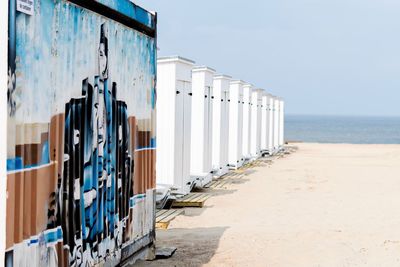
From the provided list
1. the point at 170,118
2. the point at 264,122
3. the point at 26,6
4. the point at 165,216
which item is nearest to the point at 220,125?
the point at 170,118

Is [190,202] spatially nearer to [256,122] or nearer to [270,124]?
[256,122]

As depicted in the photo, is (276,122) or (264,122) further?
(276,122)

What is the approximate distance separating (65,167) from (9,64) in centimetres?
116

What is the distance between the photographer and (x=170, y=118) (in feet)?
39.1

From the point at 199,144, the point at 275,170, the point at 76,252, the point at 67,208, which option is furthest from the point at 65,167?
the point at 275,170

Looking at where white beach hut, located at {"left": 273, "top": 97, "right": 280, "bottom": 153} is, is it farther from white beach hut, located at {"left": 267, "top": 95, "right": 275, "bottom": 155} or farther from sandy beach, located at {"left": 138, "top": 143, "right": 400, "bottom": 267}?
sandy beach, located at {"left": 138, "top": 143, "right": 400, "bottom": 267}

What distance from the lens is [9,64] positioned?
3959 mm

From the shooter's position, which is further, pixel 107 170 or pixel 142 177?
pixel 142 177

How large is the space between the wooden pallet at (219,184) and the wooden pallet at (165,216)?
4.06 metres

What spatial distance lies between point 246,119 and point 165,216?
457 inches

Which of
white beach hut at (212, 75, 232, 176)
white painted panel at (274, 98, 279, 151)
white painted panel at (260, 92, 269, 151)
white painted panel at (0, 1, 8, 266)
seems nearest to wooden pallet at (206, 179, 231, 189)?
white beach hut at (212, 75, 232, 176)

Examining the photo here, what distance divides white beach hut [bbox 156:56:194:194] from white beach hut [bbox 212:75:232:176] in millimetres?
4718

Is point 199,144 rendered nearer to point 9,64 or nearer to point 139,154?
point 139,154

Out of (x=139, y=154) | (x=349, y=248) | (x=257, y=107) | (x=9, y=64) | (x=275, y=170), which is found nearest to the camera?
(x=9, y=64)
